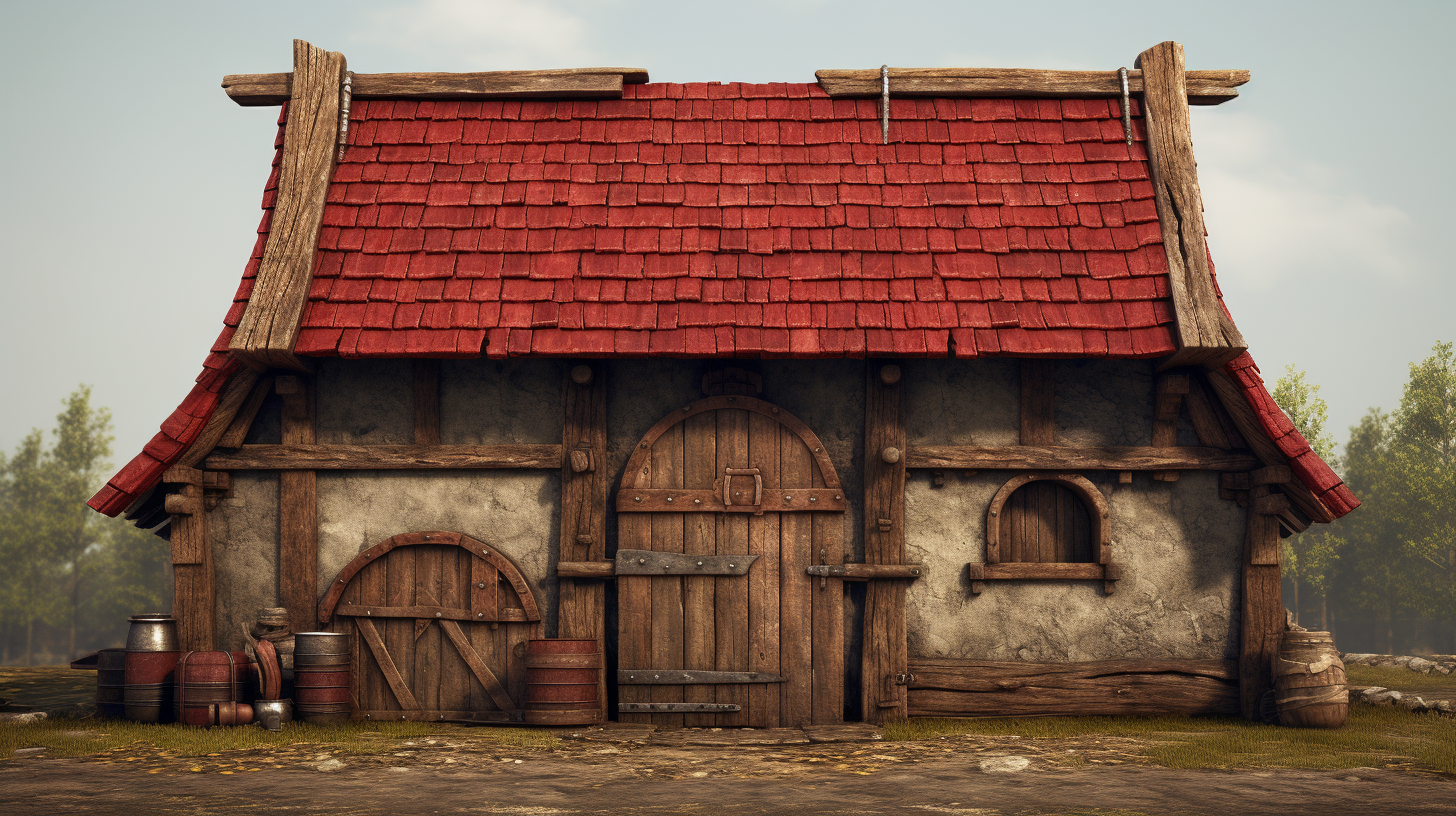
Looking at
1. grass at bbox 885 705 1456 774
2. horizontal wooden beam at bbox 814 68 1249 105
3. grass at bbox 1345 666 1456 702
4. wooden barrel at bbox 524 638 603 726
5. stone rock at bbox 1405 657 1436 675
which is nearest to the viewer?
grass at bbox 885 705 1456 774

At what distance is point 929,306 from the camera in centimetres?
787

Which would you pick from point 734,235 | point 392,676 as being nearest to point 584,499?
point 392,676

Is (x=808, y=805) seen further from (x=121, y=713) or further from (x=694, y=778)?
(x=121, y=713)

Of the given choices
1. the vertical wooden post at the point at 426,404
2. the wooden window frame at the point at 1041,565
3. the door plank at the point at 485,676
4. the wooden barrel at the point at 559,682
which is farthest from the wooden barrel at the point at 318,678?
the wooden window frame at the point at 1041,565

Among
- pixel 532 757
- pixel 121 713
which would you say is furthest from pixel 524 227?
pixel 121 713

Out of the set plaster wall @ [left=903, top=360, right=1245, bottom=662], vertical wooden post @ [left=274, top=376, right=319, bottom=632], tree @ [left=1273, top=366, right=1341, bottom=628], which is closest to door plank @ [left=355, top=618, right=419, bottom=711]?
vertical wooden post @ [left=274, top=376, right=319, bottom=632]

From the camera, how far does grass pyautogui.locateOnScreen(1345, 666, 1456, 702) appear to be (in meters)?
9.55

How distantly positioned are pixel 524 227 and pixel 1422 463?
109 ft

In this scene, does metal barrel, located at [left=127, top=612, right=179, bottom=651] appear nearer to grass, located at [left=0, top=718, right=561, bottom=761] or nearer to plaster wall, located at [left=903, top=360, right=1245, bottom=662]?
grass, located at [left=0, top=718, right=561, bottom=761]

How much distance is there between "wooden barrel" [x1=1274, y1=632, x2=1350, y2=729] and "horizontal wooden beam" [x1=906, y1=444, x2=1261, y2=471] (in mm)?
1416

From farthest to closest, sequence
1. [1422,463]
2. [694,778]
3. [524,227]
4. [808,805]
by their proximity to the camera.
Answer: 1. [1422,463]
2. [524,227]
3. [694,778]
4. [808,805]

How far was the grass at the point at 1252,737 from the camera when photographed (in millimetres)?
6391

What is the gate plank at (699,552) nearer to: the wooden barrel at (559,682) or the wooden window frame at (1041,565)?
the wooden barrel at (559,682)

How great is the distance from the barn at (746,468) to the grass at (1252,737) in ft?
0.94
